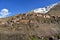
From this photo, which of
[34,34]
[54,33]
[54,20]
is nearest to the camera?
[34,34]

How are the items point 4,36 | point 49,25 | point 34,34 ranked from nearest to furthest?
point 4,36, point 34,34, point 49,25

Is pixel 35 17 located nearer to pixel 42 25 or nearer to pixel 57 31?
pixel 42 25

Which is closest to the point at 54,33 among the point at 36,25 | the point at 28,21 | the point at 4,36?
the point at 36,25

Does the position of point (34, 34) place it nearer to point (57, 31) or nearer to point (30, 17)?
point (57, 31)

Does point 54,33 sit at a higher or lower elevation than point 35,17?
lower

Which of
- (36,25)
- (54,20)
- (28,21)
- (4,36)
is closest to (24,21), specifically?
(28,21)

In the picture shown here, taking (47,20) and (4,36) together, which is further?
(47,20)

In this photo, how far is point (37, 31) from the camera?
19.1m

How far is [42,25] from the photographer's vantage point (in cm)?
2064

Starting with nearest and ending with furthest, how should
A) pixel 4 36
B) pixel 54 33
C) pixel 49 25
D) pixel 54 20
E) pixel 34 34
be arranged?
pixel 4 36
pixel 34 34
pixel 54 33
pixel 49 25
pixel 54 20

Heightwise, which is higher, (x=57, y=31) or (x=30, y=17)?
(x=30, y=17)

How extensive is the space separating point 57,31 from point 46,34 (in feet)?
6.05

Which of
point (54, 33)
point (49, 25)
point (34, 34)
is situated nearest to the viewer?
point (34, 34)

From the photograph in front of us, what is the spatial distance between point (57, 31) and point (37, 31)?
2423 millimetres
